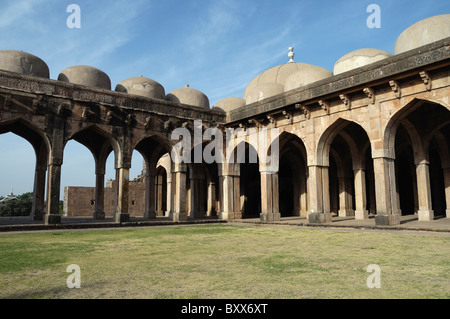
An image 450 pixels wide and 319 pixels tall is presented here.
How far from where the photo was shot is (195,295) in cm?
302

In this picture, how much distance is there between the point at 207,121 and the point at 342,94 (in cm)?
617

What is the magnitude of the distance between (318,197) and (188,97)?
7707mm

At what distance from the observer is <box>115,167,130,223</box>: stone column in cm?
1249

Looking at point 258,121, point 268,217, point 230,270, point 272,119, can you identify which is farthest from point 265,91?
point 230,270

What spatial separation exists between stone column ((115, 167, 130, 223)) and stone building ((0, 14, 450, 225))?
0.04 metres

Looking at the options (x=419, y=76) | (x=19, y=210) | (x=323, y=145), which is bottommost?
(x=19, y=210)

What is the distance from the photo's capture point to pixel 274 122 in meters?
13.8

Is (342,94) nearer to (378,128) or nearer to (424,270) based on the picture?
(378,128)

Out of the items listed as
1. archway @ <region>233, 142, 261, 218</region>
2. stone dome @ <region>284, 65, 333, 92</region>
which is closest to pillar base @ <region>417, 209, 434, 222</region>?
stone dome @ <region>284, 65, 333, 92</region>

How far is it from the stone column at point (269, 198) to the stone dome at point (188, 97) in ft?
15.4

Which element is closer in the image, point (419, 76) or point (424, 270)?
point (424, 270)

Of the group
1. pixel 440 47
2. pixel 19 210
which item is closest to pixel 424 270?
pixel 440 47

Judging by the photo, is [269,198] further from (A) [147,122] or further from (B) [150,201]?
(B) [150,201]
